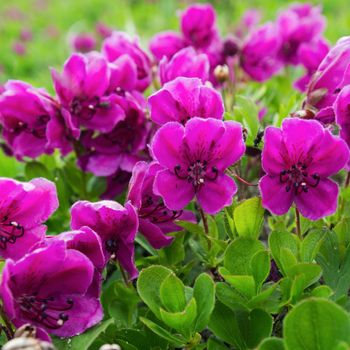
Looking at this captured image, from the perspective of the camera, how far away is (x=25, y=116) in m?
1.60

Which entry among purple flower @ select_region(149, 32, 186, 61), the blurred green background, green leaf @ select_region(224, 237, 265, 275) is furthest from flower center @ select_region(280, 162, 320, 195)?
the blurred green background

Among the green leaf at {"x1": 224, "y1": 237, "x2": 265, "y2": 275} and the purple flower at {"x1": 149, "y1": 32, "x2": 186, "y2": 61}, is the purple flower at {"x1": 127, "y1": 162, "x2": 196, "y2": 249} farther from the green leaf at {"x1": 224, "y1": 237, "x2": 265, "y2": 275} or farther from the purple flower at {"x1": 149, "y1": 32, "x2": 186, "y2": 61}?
the purple flower at {"x1": 149, "y1": 32, "x2": 186, "y2": 61}

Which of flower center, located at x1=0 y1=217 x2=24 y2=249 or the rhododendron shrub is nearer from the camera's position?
the rhododendron shrub

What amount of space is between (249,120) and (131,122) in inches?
12.4

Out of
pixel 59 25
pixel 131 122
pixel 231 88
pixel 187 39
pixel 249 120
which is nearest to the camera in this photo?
pixel 249 120

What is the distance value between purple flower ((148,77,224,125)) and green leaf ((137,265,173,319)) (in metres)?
0.32

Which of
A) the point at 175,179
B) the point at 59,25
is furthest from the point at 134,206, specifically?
the point at 59,25

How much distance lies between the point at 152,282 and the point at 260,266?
0.61 feet

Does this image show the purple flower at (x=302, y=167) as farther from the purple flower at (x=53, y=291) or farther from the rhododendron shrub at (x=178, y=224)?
the purple flower at (x=53, y=291)

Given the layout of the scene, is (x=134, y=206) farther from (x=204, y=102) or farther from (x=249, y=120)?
(x=249, y=120)

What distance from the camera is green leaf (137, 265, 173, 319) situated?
1102mm

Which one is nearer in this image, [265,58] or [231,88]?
[231,88]

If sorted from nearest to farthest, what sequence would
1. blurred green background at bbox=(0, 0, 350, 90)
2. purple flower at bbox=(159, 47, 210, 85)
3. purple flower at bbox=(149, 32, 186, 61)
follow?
purple flower at bbox=(159, 47, 210, 85) < purple flower at bbox=(149, 32, 186, 61) < blurred green background at bbox=(0, 0, 350, 90)

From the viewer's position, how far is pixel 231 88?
1949mm
